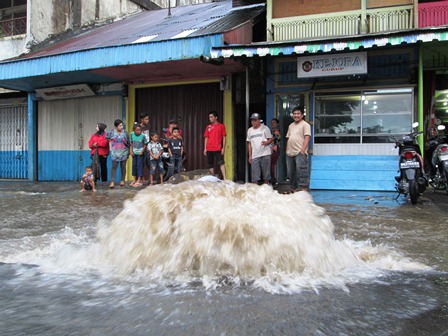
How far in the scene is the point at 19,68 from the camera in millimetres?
11062

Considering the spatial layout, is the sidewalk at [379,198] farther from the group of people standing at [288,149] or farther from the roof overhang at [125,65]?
the roof overhang at [125,65]

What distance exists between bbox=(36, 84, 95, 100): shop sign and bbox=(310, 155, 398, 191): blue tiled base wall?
7.52 metres

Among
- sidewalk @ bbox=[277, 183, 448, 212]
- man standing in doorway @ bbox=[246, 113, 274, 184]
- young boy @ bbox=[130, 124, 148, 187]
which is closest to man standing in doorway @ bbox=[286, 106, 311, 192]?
sidewalk @ bbox=[277, 183, 448, 212]

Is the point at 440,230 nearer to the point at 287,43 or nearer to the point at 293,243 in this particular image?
the point at 293,243

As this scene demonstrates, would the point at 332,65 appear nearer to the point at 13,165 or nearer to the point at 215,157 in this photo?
the point at 215,157

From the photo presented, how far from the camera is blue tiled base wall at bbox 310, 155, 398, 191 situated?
8.61 meters

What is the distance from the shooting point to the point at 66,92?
13125 millimetres

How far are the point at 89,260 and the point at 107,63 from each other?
7.55m

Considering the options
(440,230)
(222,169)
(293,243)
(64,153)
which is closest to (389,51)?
(222,169)

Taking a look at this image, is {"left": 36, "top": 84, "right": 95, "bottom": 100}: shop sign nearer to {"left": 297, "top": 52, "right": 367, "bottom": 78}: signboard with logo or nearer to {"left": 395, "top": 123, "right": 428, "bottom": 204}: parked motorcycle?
{"left": 297, "top": 52, "right": 367, "bottom": 78}: signboard with logo

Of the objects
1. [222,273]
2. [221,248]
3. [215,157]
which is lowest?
[222,273]

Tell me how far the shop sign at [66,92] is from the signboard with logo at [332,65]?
270 inches

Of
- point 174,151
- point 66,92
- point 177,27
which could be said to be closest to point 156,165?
point 174,151

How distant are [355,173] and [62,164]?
31.1 feet
